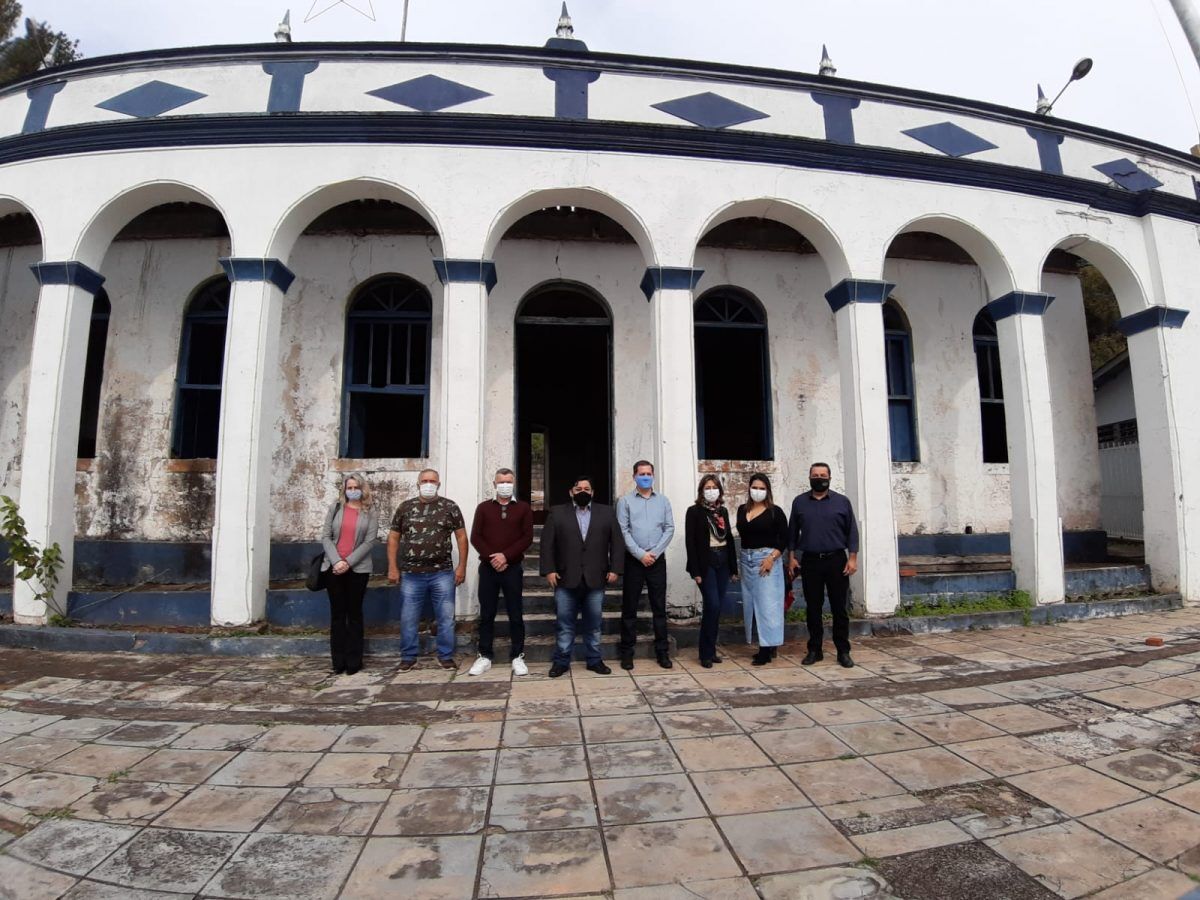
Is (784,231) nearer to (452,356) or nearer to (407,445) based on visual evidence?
(452,356)

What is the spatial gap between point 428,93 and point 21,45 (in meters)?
12.2

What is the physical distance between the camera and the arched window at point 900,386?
27.1 ft

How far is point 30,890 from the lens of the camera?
221 centimetres

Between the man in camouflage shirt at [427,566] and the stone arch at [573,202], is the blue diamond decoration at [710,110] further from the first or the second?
the man in camouflage shirt at [427,566]

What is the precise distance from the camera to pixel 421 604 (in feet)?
16.9

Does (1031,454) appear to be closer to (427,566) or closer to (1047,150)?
(1047,150)

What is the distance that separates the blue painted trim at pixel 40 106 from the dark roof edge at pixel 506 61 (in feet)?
0.37

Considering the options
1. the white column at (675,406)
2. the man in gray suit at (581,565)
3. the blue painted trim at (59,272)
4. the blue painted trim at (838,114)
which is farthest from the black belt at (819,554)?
the blue painted trim at (59,272)

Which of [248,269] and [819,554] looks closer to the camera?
[819,554]

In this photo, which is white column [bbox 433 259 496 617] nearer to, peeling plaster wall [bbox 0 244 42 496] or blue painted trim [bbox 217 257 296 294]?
blue painted trim [bbox 217 257 296 294]

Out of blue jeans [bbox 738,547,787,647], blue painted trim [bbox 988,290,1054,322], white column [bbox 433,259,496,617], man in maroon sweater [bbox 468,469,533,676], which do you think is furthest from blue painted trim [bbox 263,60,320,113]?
blue painted trim [bbox 988,290,1054,322]

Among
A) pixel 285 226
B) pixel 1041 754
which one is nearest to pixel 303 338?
pixel 285 226

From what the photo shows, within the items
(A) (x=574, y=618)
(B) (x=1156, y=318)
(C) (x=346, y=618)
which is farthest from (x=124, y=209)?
(B) (x=1156, y=318)

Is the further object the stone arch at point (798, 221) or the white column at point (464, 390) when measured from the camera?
the stone arch at point (798, 221)
